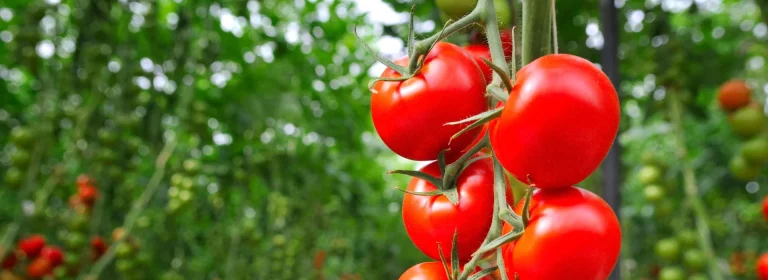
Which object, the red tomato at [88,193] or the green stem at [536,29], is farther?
the red tomato at [88,193]

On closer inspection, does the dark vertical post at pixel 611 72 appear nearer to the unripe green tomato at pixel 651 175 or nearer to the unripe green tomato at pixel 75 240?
the unripe green tomato at pixel 651 175

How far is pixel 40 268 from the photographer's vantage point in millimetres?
1710

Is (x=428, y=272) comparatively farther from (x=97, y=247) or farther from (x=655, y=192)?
(x=97, y=247)

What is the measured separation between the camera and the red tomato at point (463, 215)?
0.48m

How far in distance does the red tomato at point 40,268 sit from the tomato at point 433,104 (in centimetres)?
153

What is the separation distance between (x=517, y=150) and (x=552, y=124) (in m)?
0.03

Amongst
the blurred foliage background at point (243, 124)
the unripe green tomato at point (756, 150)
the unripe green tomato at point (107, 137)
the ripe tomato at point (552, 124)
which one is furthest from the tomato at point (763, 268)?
the unripe green tomato at point (107, 137)

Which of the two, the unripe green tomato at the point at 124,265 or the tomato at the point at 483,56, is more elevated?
the tomato at the point at 483,56

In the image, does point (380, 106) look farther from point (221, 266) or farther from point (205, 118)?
point (221, 266)

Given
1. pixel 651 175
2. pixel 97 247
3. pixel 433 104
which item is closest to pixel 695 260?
pixel 651 175

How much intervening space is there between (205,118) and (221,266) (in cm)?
Result: 83

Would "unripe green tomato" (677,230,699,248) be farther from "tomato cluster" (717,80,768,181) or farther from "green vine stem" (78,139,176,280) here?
"green vine stem" (78,139,176,280)

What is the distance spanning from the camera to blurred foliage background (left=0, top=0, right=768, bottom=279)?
5.34 feet

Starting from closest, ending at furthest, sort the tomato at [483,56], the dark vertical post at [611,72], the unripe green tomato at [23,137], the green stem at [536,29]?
the green stem at [536,29]
the tomato at [483,56]
the dark vertical post at [611,72]
the unripe green tomato at [23,137]
